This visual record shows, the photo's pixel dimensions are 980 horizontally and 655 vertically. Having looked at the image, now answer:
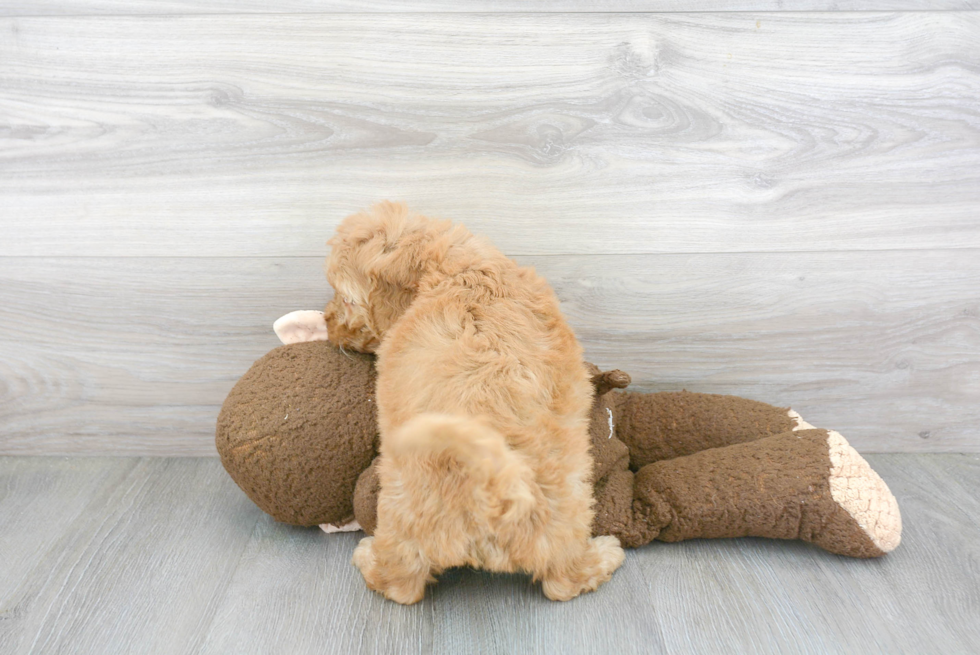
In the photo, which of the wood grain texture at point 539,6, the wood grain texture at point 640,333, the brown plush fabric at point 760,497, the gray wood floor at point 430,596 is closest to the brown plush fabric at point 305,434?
the gray wood floor at point 430,596

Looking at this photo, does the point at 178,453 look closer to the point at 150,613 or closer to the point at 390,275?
the point at 150,613

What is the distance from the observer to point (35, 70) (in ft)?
4.72

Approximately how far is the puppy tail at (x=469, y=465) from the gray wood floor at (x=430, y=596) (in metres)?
0.25

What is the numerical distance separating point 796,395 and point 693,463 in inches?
18.0

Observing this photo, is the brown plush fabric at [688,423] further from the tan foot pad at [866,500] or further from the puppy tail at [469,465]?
the puppy tail at [469,465]

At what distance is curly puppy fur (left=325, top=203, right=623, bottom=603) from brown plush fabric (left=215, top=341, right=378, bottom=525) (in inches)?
5.3

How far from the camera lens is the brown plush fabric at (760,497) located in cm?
126

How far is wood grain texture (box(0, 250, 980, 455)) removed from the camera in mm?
1526

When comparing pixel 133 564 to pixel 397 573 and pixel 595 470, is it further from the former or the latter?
pixel 595 470

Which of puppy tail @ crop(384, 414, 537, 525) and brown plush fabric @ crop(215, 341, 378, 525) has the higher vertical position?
puppy tail @ crop(384, 414, 537, 525)

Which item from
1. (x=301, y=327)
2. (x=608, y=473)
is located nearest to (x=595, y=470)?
(x=608, y=473)

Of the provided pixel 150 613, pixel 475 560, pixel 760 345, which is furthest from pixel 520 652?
pixel 760 345

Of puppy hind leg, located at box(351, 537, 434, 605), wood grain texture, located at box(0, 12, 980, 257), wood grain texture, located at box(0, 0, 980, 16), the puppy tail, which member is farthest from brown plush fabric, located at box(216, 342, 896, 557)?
wood grain texture, located at box(0, 0, 980, 16)

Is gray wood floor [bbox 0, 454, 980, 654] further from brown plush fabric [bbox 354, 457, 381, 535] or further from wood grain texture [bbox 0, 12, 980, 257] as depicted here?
wood grain texture [bbox 0, 12, 980, 257]
